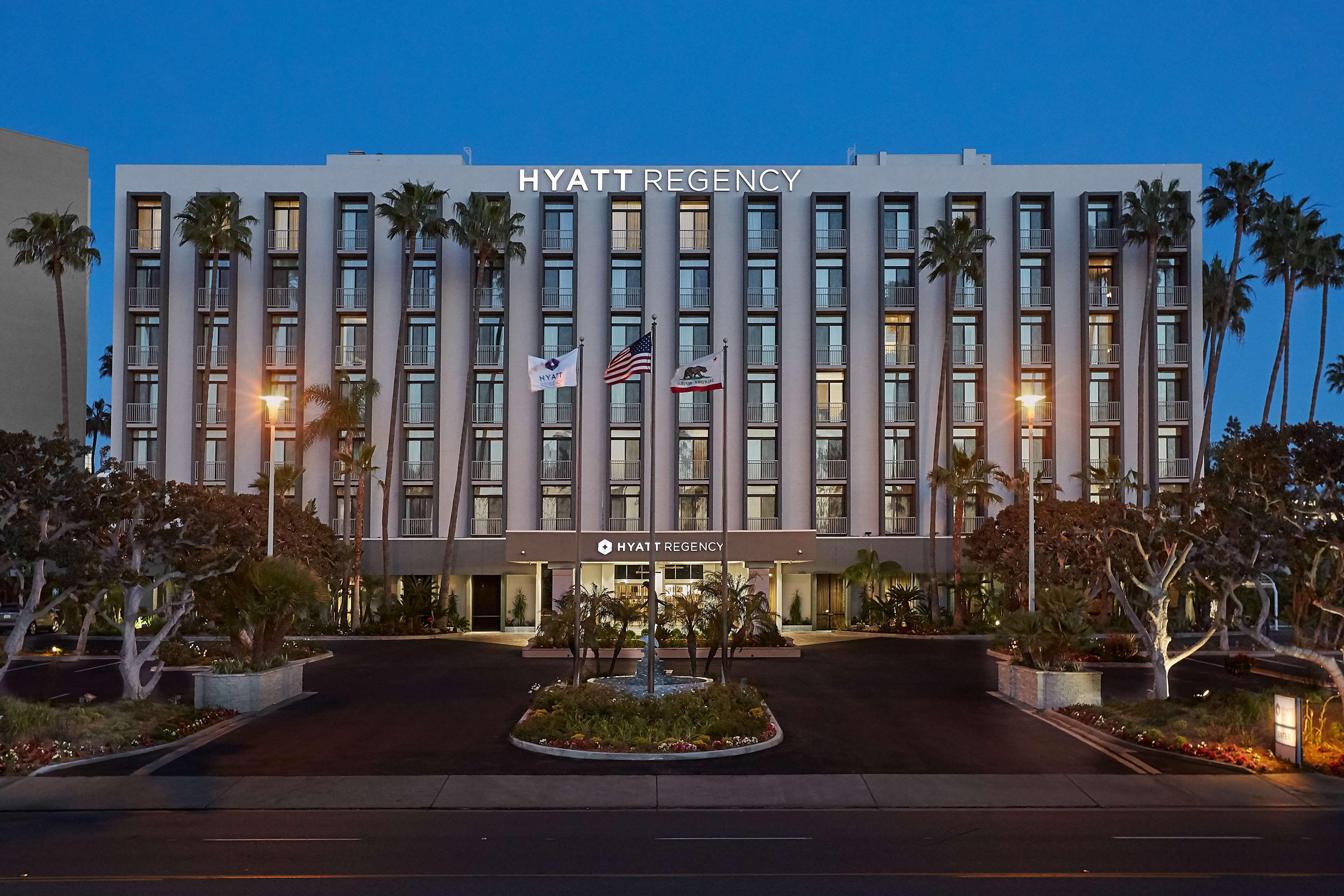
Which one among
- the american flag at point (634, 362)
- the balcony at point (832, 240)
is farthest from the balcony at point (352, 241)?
the american flag at point (634, 362)

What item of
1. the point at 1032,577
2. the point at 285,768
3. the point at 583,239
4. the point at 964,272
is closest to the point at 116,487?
the point at 285,768

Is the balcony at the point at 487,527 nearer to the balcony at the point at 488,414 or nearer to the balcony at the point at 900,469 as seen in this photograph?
the balcony at the point at 488,414

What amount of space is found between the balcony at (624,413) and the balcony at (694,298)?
5.75 metres

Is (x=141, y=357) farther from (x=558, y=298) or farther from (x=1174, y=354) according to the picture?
(x=1174, y=354)

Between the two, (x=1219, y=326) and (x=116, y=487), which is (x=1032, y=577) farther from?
(x=1219, y=326)

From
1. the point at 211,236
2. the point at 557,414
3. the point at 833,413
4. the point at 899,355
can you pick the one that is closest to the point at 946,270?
the point at 899,355

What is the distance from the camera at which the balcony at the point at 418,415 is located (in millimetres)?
50625

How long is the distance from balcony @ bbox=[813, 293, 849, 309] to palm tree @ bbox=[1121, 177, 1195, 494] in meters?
14.5

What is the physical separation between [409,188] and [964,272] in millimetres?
27243

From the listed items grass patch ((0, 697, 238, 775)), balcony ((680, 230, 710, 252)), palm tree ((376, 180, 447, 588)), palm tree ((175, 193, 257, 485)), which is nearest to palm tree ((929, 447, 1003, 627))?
balcony ((680, 230, 710, 252))

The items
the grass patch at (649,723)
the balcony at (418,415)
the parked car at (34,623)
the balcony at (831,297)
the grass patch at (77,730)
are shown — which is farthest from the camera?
the balcony at (831,297)

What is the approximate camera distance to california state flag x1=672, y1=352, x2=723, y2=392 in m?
24.8

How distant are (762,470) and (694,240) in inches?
497

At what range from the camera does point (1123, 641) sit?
34500 mm
